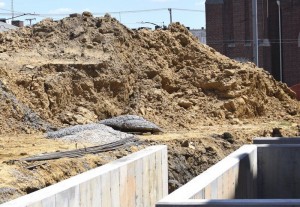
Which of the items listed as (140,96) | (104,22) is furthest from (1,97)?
(104,22)

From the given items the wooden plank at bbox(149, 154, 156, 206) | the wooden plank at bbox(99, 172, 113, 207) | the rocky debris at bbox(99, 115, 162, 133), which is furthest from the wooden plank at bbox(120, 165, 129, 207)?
the rocky debris at bbox(99, 115, 162, 133)

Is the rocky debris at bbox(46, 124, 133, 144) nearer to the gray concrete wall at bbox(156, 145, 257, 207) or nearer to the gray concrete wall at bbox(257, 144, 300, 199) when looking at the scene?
the gray concrete wall at bbox(257, 144, 300, 199)

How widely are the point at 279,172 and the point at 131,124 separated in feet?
26.3

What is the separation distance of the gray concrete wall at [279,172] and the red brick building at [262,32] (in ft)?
110

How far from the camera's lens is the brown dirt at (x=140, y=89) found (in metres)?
19.9

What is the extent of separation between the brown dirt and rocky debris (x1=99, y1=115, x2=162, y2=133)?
2.15ft

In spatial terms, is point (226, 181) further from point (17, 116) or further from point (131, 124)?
point (17, 116)

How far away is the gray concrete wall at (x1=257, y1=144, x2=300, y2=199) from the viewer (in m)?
13.2

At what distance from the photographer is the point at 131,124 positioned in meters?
20.7

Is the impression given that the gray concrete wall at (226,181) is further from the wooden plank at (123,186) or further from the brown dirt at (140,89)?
the brown dirt at (140,89)

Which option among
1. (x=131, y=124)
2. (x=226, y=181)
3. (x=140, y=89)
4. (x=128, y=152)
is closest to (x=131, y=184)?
(x=226, y=181)

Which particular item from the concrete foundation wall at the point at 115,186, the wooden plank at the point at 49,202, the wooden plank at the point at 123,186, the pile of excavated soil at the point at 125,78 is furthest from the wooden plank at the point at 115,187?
the pile of excavated soil at the point at 125,78

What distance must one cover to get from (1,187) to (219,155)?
309 inches

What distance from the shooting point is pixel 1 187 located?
12461mm
